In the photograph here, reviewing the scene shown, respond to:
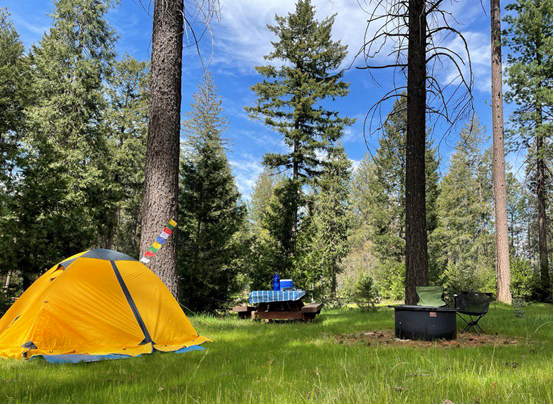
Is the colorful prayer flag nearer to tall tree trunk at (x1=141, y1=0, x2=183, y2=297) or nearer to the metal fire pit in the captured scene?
tall tree trunk at (x1=141, y1=0, x2=183, y2=297)

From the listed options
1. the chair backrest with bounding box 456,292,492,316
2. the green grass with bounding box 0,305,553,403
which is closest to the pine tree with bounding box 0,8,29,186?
the green grass with bounding box 0,305,553,403

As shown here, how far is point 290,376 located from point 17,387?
2220mm

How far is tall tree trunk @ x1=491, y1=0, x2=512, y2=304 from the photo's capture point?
12672mm

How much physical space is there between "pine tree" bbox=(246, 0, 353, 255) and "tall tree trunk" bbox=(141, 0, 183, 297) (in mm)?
10762

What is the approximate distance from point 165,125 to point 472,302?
6666mm

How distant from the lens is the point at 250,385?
2570 millimetres

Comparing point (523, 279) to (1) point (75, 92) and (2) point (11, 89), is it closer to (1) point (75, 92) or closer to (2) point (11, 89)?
(1) point (75, 92)

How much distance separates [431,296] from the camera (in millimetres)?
5816

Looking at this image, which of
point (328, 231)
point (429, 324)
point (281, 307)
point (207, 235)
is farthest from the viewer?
point (328, 231)

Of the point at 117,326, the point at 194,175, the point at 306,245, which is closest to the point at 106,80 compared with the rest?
the point at 194,175

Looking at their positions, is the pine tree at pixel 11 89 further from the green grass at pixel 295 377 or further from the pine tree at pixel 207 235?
the green grass at pixel 295 377

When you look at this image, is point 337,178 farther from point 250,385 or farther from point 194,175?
point 250,385

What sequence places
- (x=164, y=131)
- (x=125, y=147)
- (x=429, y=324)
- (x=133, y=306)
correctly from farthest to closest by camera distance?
(x=125, y=147) → (x=164, y=131) → (x=429, y=324) → (x=133, y=306)

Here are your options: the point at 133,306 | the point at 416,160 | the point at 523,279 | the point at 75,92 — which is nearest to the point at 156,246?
the point at 133,306
